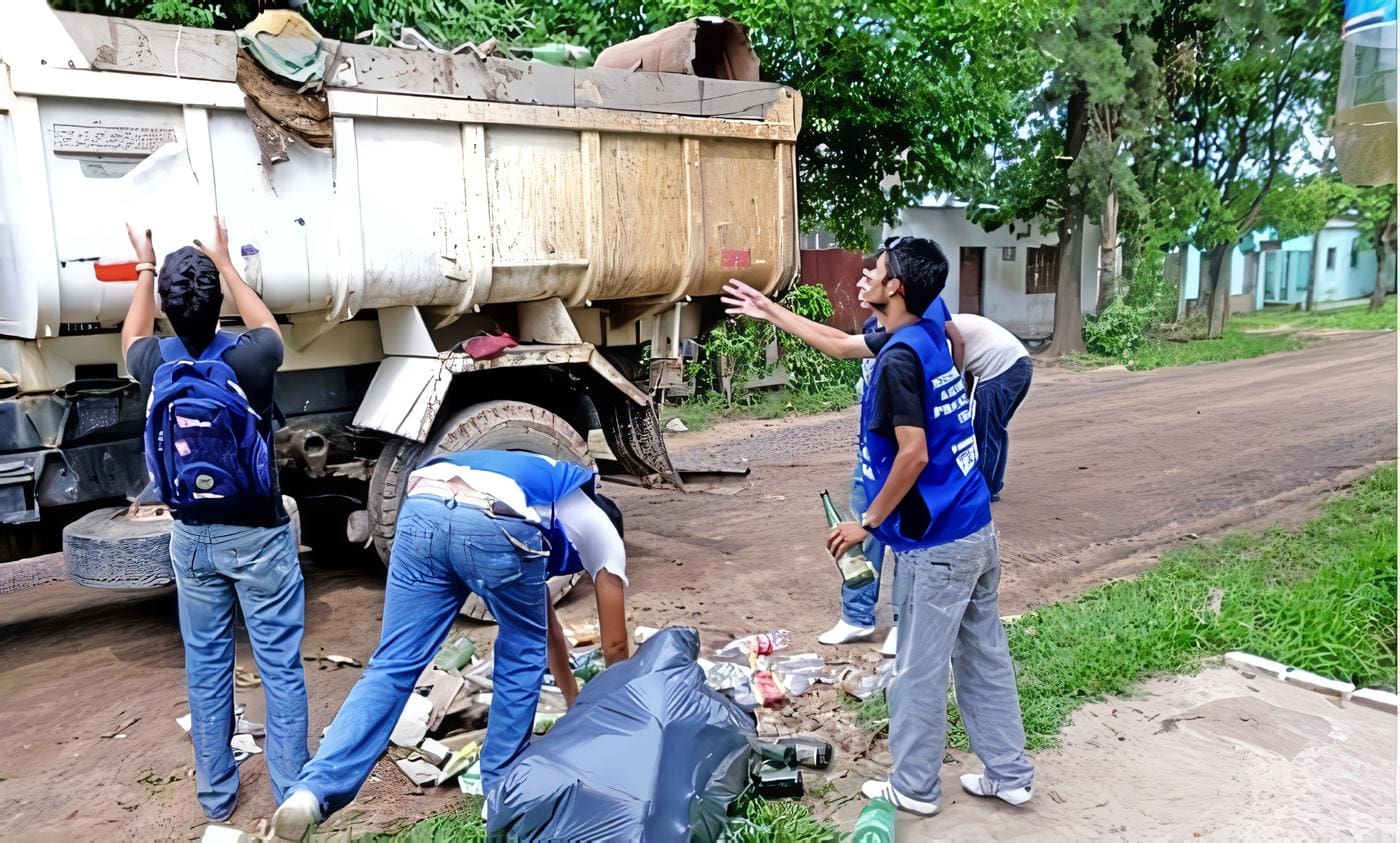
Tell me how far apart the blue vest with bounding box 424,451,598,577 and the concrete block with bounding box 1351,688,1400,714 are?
310 centimetres

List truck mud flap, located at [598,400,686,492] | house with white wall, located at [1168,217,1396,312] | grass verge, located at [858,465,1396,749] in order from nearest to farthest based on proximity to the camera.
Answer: grass verge, located at [858,465,1396,749], truck mud flap, located at [598,400,686,492], house with white wall, located at [1168,217,1396,312]

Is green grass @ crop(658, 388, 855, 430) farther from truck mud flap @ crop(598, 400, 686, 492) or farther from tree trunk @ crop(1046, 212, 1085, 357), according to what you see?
tree trunk @ crop(1046, 212, 1085, 357)

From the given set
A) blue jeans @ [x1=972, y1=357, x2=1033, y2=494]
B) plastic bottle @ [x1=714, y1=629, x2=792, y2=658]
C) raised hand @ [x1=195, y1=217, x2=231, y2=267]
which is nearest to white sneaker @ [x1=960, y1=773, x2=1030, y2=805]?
plastic bottle @ [x1=714, y1=629, x2=792, y2=658]

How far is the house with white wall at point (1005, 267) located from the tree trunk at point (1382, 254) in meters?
6.99

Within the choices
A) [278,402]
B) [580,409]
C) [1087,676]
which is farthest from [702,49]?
[1087,676]

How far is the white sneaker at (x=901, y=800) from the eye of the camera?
3.31m

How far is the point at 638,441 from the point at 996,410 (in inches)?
77.7

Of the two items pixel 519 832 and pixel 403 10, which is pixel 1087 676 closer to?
pixel 519 832

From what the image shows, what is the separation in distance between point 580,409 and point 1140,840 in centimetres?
351

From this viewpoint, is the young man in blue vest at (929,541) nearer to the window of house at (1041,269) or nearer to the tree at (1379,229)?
the window of house at (1041,269)

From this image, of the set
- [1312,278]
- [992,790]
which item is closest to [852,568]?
[992,790]

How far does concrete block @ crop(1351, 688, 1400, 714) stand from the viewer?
4090 mm

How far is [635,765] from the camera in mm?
2820

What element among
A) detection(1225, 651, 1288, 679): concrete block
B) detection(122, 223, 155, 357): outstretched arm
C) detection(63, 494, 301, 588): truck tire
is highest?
detection(122, 223, 155, 357): outstretched arm
